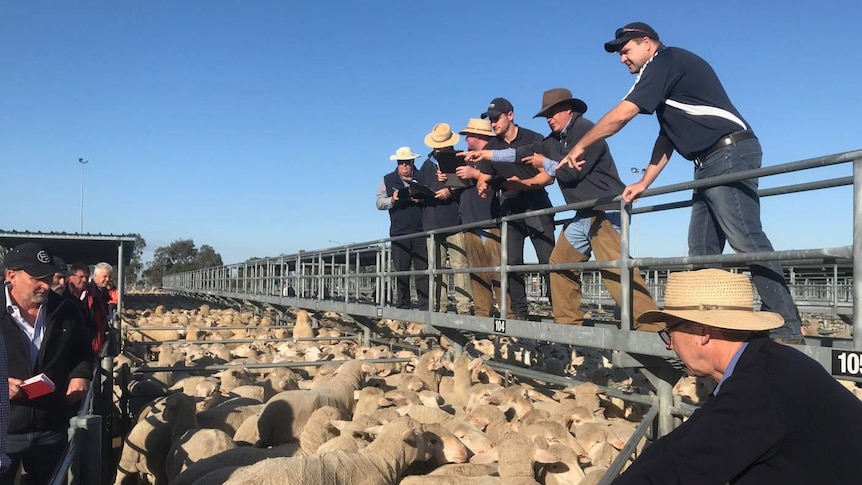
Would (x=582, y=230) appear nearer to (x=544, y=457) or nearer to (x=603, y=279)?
(x=603, y=279)

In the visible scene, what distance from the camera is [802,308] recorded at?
11.8 meters

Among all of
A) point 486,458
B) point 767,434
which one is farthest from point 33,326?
point 767,434

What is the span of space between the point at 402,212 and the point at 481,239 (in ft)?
7.01

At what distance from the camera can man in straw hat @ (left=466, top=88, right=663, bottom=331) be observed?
5.75 m

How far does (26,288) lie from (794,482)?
4.25 meters

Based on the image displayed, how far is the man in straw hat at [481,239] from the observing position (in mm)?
7793

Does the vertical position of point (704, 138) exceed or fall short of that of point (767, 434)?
it exceeds it

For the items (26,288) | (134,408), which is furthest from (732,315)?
(134,408)

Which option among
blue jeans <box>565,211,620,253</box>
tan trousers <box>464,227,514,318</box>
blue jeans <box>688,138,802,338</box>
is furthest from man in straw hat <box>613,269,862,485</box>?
tan trousers <box>464,227,514,318</box>

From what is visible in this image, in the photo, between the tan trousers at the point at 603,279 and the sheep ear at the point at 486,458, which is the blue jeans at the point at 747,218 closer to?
the tan trousers at the point at 603,279

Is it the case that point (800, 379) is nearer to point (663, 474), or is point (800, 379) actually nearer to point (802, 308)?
point (663, 474)

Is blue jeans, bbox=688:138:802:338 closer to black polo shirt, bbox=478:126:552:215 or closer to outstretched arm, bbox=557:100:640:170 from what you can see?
outstretched arm, bbox=557:100:640:170

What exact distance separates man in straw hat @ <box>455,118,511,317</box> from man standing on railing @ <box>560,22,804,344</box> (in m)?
3.10

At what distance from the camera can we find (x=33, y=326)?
14.9 ft
